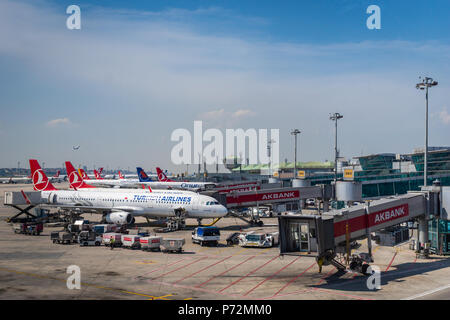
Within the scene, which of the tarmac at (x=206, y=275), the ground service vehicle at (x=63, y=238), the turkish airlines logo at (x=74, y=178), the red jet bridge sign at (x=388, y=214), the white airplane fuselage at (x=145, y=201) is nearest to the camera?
the tarmac at (x=206, y=275)

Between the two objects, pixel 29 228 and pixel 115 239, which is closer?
pixel 115 239

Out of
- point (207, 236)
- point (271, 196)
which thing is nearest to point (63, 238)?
point (207, 236)

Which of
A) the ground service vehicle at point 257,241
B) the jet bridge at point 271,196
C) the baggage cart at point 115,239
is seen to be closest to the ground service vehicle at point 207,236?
the ground service vehicle at point 257,241

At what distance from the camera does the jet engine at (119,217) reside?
64875mm

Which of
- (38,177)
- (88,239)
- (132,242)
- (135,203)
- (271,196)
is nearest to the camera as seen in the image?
(132,242)

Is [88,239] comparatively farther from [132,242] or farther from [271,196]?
[271,196]

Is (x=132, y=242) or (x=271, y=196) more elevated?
(x=271, y=196)

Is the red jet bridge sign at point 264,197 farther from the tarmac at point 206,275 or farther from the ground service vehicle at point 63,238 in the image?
the ground service vehicle at point 63,238

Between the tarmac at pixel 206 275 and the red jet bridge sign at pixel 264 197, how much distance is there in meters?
17.4

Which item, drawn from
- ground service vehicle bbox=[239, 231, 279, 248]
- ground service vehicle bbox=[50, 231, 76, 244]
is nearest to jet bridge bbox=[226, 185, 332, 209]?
ground service vehicle bbox=[239, 231, 279, 248]

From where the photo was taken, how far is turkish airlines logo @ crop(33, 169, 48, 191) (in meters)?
81.1

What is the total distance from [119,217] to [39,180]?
25837 mm

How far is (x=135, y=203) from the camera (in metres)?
69.4
